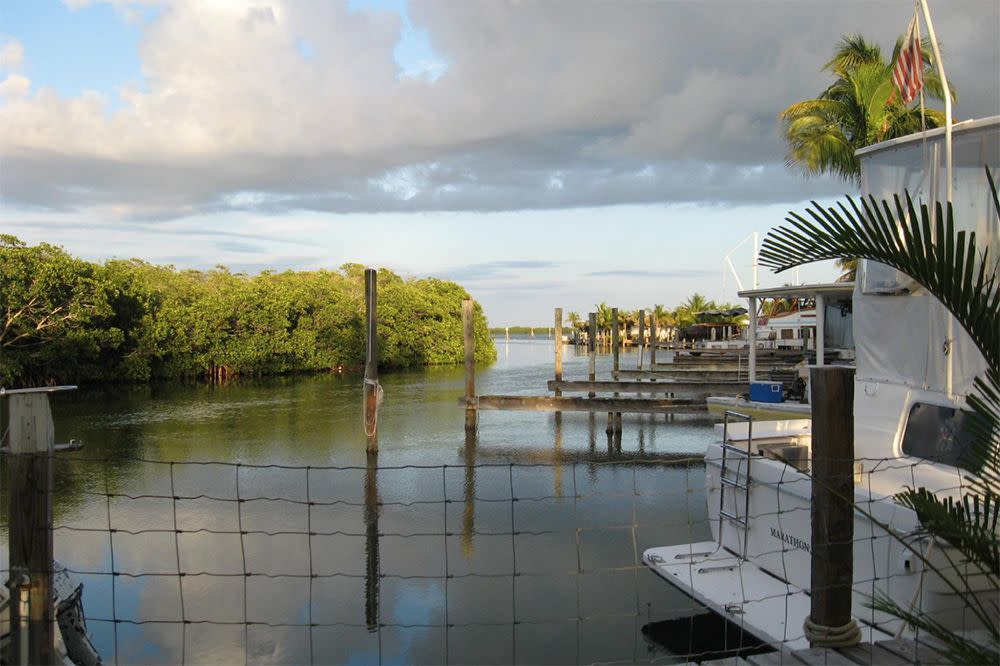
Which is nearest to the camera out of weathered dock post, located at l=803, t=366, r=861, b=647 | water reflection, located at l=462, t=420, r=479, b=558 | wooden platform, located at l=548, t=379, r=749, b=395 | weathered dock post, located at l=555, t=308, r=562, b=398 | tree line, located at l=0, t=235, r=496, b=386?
weathered dock post, located at l=803, t=366, r=861, b=647

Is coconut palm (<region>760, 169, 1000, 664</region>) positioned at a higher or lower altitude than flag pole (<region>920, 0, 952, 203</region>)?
lower

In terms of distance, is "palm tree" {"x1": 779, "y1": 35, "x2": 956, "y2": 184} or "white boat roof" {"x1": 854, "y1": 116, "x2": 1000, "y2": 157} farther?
"palm tree" {"x1": 779, "y1": 35, "x2": 956, "y2": 184}

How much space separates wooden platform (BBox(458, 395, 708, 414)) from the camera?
50.9 ft

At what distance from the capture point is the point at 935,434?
5750 millimetres

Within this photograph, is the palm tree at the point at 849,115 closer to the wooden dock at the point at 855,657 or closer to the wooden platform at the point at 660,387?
the wooden platform at the point at 660,387

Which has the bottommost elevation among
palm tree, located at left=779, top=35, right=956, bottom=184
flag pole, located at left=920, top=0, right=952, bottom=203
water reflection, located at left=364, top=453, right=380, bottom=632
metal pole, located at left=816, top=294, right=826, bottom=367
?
water reflection, located at left=364, top=453, right=380, bottom=632

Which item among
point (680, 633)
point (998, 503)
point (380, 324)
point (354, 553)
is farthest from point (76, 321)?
point (998, 503)

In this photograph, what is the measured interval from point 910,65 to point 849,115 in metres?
12.8

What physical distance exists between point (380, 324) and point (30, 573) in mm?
40271

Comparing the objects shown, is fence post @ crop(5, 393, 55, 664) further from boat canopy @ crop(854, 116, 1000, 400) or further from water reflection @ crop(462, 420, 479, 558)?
boat canopy @ crop(854, 116, 1000, 400)

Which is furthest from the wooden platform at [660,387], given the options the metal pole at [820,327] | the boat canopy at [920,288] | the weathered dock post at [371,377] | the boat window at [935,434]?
the boat window at [935,434]

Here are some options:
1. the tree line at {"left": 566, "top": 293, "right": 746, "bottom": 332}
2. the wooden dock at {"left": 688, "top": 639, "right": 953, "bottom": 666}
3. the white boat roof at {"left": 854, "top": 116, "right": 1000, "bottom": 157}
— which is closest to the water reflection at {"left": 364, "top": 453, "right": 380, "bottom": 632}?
the wooden dock at {"left": 688, "top": 639, "right": 953, "bottom": 666}

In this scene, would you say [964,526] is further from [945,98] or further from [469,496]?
[469,496]

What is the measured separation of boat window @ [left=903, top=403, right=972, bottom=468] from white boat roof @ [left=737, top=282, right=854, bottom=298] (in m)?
4.97
